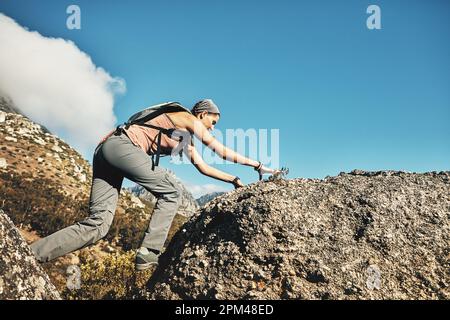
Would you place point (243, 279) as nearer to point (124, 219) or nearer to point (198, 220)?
point (198, 220)

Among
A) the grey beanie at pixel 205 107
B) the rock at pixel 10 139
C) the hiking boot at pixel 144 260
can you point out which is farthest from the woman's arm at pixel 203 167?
the rock at pixel 10 139

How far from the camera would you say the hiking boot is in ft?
13.1

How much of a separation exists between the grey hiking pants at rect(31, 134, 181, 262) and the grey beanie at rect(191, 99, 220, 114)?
899 millimetres

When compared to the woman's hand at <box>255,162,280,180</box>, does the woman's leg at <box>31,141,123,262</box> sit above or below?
below

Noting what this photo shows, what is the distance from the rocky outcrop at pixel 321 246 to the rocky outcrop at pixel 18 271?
134 centimetres

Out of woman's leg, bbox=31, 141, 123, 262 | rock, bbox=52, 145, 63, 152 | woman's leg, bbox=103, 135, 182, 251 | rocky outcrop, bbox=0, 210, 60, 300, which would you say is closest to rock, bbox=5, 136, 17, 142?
rock, bbox=52, 145, 63, 152

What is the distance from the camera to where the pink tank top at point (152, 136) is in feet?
13.7

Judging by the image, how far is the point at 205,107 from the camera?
4477mm

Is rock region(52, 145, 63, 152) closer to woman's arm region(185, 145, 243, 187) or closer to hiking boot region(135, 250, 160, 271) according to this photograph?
woman's arm region(185, 145, 243, 187)

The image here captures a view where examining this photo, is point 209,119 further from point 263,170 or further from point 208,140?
point 263,170
